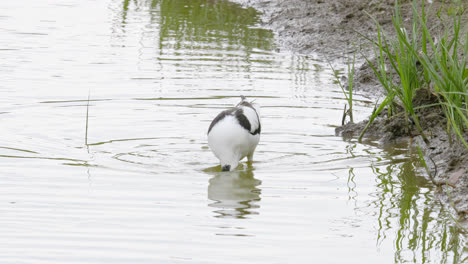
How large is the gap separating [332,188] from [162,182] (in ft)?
3.99

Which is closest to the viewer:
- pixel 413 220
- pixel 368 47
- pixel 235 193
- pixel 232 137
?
pixel 413 220

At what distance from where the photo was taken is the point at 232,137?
670 cm

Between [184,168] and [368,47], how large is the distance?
5595mm

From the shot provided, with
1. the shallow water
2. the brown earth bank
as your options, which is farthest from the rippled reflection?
the brown earth bank

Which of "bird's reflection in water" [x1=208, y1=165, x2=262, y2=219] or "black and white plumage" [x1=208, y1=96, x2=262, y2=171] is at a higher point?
"black and white plumage" [x1=208, y1=96, x2=262, y2=171]

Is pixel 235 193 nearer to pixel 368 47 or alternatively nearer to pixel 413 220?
pixel 413 220

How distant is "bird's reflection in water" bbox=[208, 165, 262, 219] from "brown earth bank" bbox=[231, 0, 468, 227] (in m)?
1.22

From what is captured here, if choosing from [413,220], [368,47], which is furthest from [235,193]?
[368,47]

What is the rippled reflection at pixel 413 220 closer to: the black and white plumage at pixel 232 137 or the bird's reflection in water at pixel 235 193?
the bird's reflection in water at pixel 235 193

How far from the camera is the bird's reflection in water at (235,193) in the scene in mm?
5609

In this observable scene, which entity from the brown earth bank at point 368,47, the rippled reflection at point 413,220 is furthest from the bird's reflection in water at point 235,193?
the brown earth bank at point 368,47

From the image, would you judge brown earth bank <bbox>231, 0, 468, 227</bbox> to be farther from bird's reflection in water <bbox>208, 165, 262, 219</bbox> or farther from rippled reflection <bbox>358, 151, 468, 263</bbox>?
bird's reflection in water <bbox>208, 165, 262, 219</bbox>

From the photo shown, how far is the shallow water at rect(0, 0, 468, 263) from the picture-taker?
473 centimetres

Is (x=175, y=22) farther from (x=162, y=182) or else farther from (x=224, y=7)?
(x=162, y=182)
